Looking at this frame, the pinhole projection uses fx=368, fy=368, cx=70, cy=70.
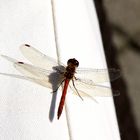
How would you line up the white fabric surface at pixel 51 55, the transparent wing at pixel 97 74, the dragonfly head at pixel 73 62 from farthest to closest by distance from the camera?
the transparent wing at pixel 97 74, the dragonfly head at pixel 73 62, the white fabric surface at pixel 51 55

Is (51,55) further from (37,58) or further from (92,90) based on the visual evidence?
(92,90)

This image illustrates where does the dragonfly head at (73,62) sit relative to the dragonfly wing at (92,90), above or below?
above

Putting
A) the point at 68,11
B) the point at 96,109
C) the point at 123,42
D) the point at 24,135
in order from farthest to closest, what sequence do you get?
the point at 123,42 → the point at 68,11 → the point at 96,109 → the point at 24,135

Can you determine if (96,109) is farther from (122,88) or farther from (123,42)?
(123,42)

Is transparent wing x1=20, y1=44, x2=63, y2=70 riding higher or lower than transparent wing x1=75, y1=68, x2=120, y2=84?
higher

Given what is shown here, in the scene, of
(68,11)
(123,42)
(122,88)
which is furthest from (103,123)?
(123,42)

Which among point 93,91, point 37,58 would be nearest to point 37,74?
point 37,58
